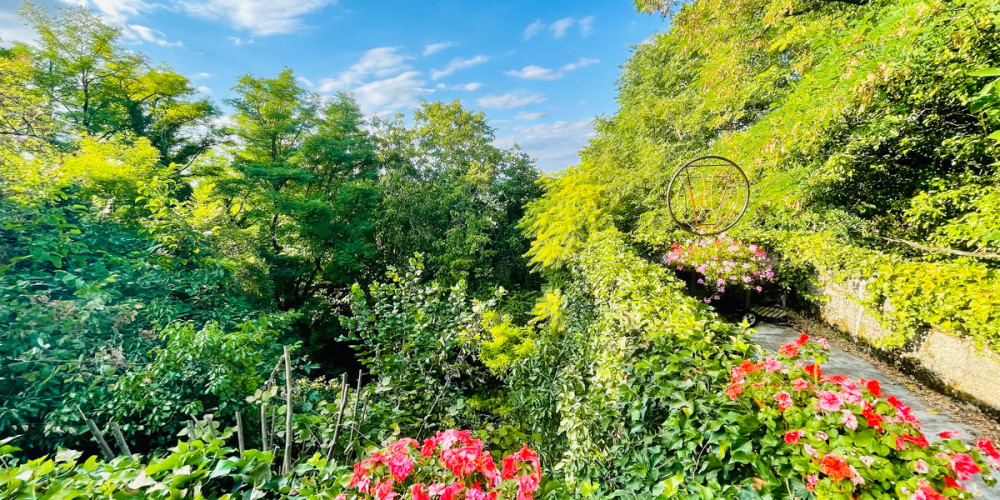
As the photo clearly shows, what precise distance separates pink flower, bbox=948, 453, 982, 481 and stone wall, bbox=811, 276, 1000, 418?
136 inches

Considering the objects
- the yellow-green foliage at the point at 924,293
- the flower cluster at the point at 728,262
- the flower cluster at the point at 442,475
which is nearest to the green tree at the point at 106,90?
the flower cluster at the point at 442,475

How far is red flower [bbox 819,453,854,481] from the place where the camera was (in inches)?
45.3

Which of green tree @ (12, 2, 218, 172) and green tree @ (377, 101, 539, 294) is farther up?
green tree @ (12, 2, 218, 172)

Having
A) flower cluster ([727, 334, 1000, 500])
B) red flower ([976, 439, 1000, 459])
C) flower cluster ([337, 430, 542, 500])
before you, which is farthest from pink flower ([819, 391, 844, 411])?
flower cluster ([337, 430, 542, 500])

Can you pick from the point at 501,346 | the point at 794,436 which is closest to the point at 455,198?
the point at 501,346

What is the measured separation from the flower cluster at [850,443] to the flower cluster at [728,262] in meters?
5.16

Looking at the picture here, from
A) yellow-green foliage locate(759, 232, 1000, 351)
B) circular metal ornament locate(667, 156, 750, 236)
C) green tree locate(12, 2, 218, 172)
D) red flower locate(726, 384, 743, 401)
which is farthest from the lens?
green tree locate(12, 2, 218, 172)

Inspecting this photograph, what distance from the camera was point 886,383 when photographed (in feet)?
13.0

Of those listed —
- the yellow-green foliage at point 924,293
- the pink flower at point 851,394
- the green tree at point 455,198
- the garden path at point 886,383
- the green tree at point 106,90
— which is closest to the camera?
the pink flower at point 851,394

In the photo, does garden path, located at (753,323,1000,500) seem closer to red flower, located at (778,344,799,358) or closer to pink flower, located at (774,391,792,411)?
red flower, located at (778,344,799,358)

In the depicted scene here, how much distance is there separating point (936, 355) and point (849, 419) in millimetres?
4231

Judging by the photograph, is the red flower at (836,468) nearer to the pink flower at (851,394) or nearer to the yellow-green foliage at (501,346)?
the pink flower at (851,394)

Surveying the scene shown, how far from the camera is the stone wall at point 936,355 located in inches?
126

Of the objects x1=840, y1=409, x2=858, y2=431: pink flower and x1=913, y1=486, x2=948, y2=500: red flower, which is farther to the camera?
x1=840, y1=409, x2=858, y2=431: pink flower
